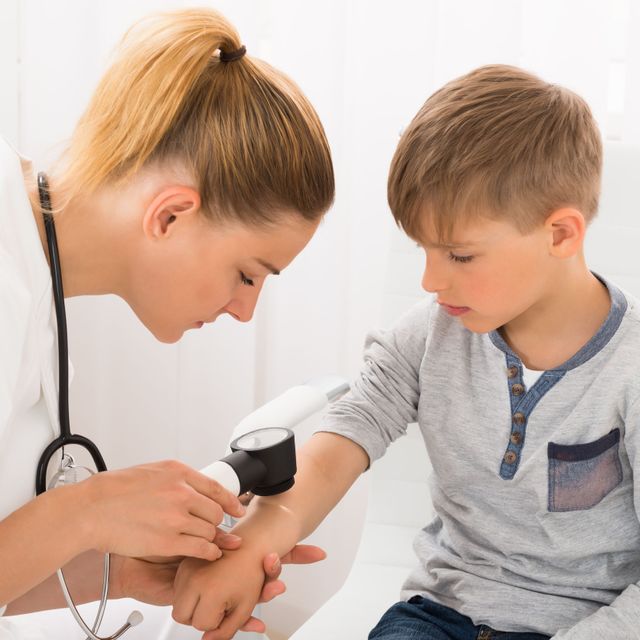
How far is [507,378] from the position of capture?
1165mm

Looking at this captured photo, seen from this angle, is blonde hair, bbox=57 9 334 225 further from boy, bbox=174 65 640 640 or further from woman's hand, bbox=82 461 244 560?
woman's hand, bbox=82 461 244 560

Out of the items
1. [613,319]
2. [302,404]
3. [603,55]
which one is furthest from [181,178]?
[603,55]

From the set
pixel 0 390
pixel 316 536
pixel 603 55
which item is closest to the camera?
pixel 0 390

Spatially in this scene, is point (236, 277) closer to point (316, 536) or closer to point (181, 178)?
point (181, 178)

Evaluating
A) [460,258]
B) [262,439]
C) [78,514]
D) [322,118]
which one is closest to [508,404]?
[460,258]

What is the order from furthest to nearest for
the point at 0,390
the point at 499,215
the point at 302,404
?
1. the point at 302,404
2. the point at 499,215
3. the point at 0,390

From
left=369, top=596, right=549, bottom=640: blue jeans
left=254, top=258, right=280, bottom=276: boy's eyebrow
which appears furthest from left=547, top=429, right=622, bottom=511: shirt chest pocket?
left=254, top=258, right=280, bottom=276: boy's eyebrow

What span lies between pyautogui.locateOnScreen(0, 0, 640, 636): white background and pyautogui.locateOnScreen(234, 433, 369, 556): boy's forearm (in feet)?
1.11

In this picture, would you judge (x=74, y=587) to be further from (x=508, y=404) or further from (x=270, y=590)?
(x=508, y=404)

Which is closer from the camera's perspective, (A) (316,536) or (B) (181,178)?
(B) (181,178)

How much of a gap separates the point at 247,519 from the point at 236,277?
289 millimetres

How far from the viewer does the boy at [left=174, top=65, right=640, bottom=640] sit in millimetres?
1058

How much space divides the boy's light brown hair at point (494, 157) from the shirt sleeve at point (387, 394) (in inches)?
8.5

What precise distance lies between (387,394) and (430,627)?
0.97ft
